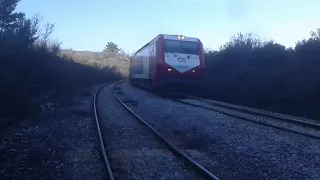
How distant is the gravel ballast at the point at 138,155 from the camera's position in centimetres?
702

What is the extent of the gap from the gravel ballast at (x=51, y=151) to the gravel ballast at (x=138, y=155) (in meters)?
0.40

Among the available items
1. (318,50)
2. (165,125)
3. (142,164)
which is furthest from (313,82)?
(142,164)

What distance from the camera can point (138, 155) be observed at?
8.48 m

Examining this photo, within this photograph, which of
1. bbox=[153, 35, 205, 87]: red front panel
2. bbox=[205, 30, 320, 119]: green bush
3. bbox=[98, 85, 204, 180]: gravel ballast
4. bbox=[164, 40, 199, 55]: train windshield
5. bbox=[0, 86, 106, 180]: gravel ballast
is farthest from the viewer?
bbox=[164, 40, 199, 55]: train windshield

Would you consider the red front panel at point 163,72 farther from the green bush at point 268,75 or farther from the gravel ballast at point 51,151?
the gravel ballast at point 51,151

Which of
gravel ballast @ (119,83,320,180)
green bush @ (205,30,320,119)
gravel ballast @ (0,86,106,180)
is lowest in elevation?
gravel ballast @ (0,86,106,180)

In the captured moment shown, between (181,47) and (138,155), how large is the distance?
14816 mm

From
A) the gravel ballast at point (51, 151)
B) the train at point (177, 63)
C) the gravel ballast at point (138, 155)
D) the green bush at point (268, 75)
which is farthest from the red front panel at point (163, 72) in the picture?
the gravel ballast at point (138, 155)

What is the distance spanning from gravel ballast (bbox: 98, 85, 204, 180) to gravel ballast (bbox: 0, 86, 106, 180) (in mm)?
396

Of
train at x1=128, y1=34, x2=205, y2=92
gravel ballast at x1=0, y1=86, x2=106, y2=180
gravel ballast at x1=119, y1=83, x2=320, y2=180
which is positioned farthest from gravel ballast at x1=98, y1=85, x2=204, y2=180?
train at x1=128, y1=34, x2=205, y2=92

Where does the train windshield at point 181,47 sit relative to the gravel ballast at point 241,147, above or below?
above

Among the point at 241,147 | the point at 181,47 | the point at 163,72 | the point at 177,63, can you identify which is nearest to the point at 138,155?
the point at 241,147

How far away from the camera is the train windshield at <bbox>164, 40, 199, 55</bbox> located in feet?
72.9

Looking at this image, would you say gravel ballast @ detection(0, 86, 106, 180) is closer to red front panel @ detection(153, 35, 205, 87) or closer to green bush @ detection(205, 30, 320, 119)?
red front panel @ detection(153, 35, 205, 87)
